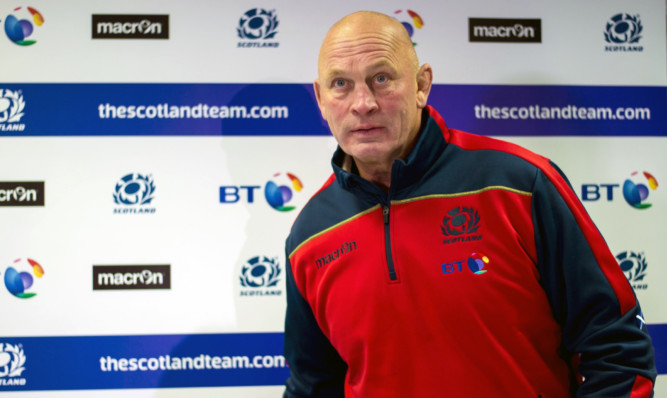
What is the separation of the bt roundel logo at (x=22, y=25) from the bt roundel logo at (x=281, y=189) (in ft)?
3.48

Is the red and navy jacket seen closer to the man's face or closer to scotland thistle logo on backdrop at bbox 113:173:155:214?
the man's face

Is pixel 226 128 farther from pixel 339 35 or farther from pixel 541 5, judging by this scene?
pixel 541 5

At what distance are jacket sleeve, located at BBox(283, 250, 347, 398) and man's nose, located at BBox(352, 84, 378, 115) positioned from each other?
466 millimetres

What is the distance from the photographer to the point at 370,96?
3.64ft

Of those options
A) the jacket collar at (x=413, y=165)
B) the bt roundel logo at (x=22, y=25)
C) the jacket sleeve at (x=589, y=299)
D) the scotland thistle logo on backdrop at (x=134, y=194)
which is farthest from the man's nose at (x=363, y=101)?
the bt roundel logo at (x=22, y=25)

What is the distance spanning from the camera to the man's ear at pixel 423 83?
119 cm

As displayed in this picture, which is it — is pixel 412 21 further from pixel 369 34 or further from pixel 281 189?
pixel 369 34

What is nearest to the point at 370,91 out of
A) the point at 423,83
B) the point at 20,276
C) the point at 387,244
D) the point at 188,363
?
the point at 423,83

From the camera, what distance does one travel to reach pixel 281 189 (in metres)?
2.02

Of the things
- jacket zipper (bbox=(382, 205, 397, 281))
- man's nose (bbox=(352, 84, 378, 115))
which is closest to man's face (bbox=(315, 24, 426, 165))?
man's nose (bbox=(352, 84, 378, 115))

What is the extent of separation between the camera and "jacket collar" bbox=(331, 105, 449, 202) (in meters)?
1.12

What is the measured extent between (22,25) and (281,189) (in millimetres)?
1174

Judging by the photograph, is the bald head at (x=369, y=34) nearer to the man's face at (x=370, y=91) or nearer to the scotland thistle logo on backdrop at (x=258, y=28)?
the man's face at (x=370, y=91)

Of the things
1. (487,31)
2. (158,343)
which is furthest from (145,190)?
(487,31)
